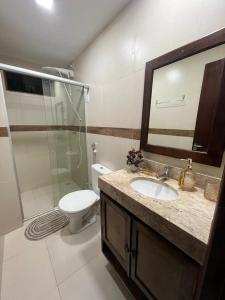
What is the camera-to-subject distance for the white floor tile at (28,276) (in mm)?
1089

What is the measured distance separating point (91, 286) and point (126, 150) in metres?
1.25

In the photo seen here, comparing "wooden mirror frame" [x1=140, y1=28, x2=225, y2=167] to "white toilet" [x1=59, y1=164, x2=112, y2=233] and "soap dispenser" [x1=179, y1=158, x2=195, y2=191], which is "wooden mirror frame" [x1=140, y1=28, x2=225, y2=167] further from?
"white toilet" [x1=59, y1=164, x2=112, y2=233]

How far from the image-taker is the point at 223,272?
15.4 inches

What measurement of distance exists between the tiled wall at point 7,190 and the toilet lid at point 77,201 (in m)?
0.62

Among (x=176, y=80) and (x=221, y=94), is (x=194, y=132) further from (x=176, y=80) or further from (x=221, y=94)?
(x=176, y=80)

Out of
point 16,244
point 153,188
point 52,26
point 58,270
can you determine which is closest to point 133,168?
point 153,188

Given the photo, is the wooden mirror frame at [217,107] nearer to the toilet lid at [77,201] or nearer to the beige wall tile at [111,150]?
the beige wall tile at [111,150]

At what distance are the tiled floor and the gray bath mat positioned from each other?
0.24 ft

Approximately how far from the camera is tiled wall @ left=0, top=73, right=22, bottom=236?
153 cm

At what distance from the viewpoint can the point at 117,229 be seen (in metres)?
1.07

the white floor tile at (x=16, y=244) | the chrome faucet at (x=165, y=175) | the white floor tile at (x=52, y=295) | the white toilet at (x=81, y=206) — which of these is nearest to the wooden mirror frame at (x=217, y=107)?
the chrome faucet at (x=165, y=175)

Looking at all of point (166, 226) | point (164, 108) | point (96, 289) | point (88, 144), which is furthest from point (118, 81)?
point (96, 289)

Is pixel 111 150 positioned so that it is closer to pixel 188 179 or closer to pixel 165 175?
pixel 165 175

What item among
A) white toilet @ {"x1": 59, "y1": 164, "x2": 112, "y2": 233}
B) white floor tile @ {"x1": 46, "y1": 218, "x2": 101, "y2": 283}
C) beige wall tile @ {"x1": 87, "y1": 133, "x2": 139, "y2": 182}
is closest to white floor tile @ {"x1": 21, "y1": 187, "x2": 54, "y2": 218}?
white floor tile @ {"x1": 46, "y1": 218, "x2": 101, "y2": 283}
